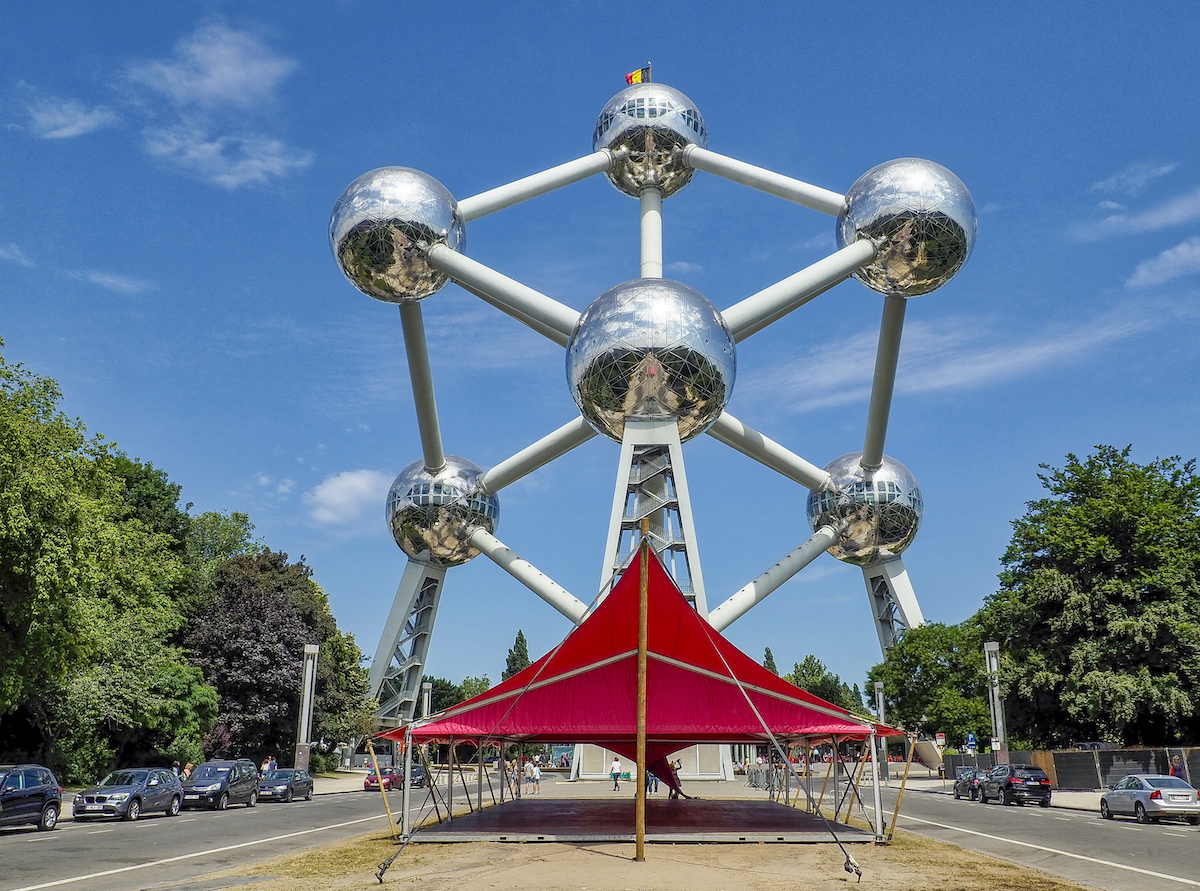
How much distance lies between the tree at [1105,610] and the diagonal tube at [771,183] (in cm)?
1623

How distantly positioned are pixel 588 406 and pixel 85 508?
42.1 feet

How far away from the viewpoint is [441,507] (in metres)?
36.0

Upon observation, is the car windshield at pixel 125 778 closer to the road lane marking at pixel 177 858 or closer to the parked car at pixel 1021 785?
the road lane marking at pixel 177 858

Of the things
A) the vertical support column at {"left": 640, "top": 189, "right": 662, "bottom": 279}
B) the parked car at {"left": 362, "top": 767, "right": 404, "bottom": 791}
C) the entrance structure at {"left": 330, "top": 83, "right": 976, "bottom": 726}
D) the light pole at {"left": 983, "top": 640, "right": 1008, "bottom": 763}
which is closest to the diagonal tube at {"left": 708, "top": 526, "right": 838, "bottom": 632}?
the entrance structure at {"left": 330, "top": 83, "right": 976, "bottom": 726}

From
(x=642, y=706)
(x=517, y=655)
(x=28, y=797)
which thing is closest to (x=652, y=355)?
(x=642, y=706)

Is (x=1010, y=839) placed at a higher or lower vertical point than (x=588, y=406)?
lower

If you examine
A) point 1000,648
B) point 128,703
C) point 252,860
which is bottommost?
point 252,860

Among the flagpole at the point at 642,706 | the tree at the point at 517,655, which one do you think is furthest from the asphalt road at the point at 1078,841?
the tree at the point at 517,655

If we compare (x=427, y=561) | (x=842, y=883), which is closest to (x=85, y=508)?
(x=427, y=561)

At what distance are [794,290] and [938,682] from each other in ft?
85.4

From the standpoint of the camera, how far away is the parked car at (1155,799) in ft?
70.6

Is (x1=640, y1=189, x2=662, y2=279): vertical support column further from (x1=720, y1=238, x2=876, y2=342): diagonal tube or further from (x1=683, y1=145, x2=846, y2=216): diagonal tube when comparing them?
(x1=720, y1=238, x2=876, y2=342): diagonal tube

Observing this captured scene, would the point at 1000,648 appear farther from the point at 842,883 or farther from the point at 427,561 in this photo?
the point at 842,883

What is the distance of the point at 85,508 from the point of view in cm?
2602
